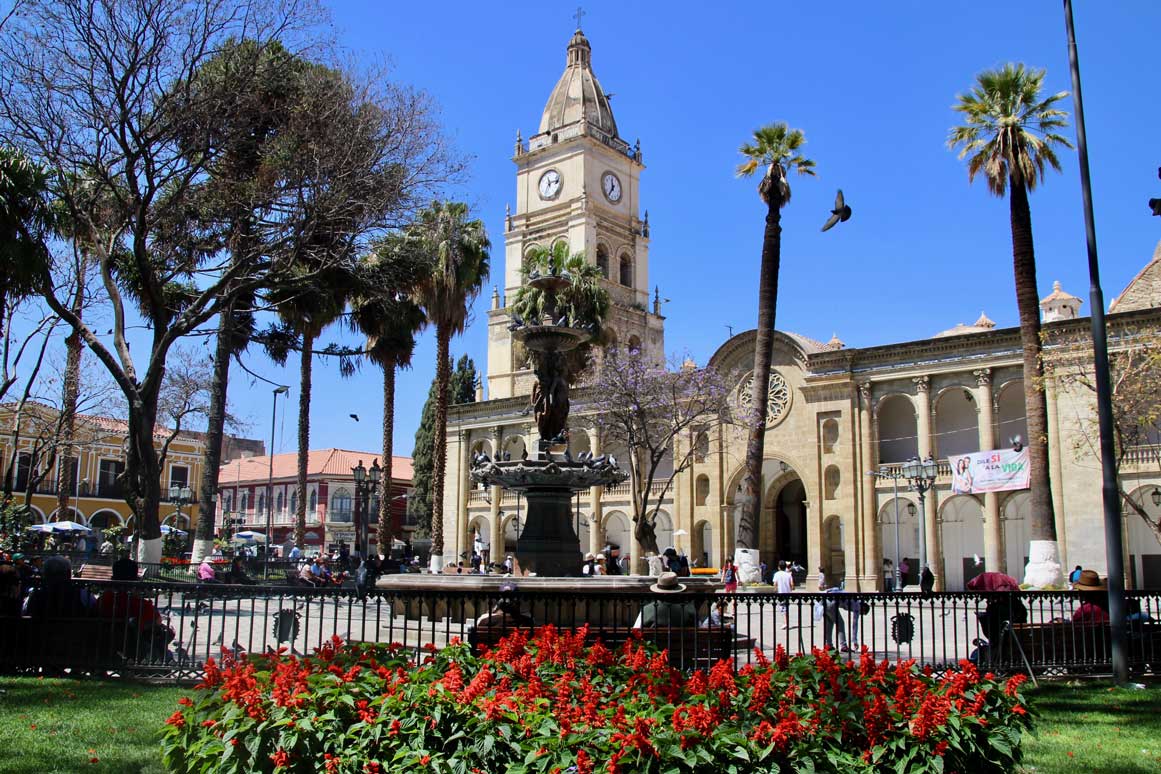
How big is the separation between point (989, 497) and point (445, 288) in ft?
65.0

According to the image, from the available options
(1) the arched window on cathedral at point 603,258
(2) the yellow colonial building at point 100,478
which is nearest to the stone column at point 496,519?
(2) the yellow colonial building at point 100,478

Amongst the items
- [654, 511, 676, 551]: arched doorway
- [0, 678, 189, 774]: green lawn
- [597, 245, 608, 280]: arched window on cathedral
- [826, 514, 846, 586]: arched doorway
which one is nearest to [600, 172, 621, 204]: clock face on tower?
[597, 245, 608, 280]: arched window on cathedral

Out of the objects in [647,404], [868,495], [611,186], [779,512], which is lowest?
[779,512]

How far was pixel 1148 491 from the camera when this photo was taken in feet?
103

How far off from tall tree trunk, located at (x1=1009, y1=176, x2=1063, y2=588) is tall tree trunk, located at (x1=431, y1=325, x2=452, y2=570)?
1748 centimetres

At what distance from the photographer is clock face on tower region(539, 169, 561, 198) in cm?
6303

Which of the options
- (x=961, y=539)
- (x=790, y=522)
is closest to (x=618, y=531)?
(x=790, y=522)

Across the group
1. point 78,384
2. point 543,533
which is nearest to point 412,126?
point 543,533

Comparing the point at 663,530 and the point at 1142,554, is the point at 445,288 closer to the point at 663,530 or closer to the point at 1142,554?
the point at 663,530

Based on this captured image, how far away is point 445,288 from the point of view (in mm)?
32750

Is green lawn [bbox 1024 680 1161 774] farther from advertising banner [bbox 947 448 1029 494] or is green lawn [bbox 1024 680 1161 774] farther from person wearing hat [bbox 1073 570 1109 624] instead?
advertising banner [bbox 947 448 1029 494]

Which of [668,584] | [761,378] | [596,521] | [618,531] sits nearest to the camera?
[668,584]

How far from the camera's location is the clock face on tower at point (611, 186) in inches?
2500

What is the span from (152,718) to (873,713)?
597 centimetres
